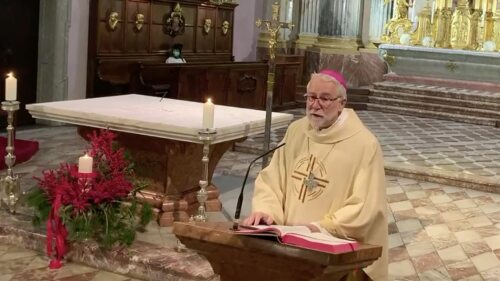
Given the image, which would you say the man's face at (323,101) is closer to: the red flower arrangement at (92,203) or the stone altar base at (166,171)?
the red flower arrangement at (92,203)

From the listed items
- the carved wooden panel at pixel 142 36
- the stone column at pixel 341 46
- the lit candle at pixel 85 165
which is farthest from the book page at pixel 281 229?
the stone column at pixel 341 46

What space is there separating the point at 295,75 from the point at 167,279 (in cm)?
848

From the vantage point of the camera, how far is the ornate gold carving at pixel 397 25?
14.7 m

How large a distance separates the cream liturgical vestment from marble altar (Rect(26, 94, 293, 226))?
5.09 feet

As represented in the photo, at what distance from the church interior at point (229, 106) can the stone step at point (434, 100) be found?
1.0 inches

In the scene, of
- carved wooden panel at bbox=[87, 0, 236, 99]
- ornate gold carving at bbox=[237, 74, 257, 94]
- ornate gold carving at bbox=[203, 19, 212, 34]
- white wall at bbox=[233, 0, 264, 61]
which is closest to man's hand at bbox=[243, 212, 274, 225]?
carved wooden panel at bbox=[87, 0, 236, 99]

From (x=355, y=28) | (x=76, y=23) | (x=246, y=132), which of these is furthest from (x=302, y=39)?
(x=246, y=132)

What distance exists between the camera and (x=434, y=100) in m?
12.8

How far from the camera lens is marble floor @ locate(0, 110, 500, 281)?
4.86 meters

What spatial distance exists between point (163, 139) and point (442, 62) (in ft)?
31.6

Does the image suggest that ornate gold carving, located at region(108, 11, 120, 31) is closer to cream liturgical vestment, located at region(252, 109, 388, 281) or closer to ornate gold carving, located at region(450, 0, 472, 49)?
ornate gold carving, located at region(450, 0, 472, 49)

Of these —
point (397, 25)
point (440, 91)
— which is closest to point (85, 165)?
point (440, 91)

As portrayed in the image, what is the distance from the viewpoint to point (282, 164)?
135 inches

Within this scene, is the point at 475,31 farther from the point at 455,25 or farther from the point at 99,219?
the point at 99,219
